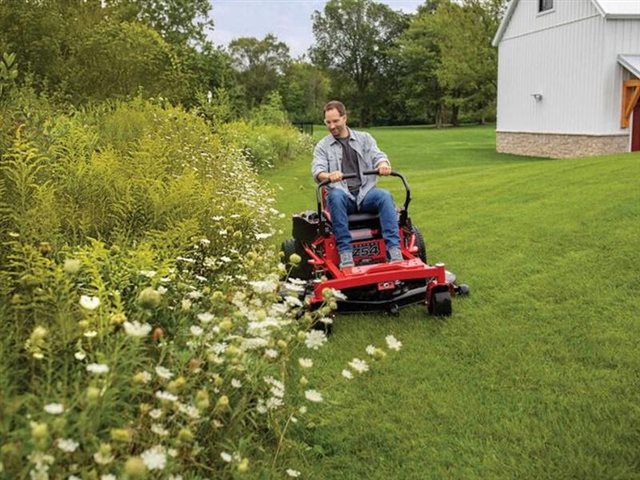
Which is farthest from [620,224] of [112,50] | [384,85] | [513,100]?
[384,85]

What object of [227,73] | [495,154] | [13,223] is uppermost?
[227,73]

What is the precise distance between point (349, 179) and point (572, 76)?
14.6m

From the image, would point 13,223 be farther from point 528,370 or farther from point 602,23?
point 602,23

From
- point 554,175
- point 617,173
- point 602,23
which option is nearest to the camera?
point 617,173

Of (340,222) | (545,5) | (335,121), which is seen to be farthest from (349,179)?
(545,5)

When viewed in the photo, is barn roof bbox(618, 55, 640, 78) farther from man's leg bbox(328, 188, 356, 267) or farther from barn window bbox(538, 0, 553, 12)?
man's leg bbox(328, 188, 356, 267)

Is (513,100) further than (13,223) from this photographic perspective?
Yes

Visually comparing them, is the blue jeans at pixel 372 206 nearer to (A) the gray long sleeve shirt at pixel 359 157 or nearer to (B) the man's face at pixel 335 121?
(A) the gray long sleeve shirt at pixel 359 157

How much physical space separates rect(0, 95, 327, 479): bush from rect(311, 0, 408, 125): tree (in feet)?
209

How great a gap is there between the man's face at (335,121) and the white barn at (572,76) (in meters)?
12.8

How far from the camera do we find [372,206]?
17.1 feet

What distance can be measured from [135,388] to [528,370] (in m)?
2.49

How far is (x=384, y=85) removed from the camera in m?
67.2

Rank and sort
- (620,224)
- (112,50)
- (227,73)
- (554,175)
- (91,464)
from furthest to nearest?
(227,73)
(112,50)
(554,175)
(620,224)
(91,464)
